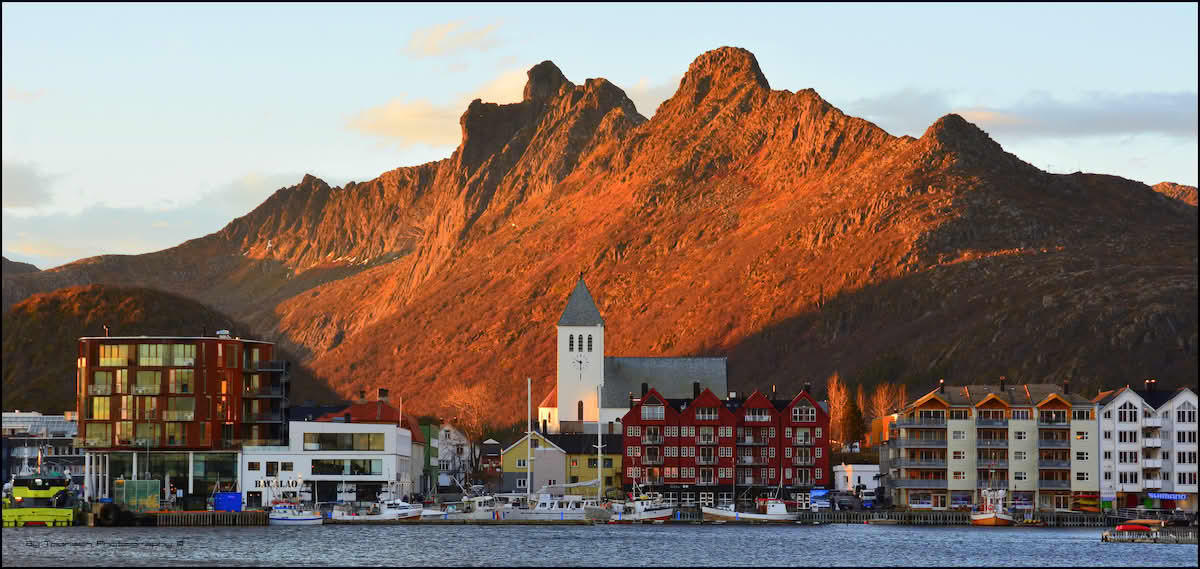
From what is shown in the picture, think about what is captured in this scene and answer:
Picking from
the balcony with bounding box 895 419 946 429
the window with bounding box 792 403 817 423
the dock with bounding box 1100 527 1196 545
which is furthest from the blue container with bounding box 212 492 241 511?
the dock with bounding box 1100 527 1196 545

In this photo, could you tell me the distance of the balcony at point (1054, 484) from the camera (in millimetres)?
179000

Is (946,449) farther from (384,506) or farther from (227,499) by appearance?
(227,499)

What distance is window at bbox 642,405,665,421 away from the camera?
19362 centimetres

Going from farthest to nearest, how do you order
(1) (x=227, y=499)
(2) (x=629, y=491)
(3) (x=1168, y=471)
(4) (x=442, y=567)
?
(2) (x=629, y=491)
(3) (x=1168, y=471)
(1) (x=227, y=499)
(4) (x=442, y=567)

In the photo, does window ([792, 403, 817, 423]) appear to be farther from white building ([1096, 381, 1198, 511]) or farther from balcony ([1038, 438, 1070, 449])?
white building ([1096, 381, 1198, 511])

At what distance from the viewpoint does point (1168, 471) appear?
586 feet

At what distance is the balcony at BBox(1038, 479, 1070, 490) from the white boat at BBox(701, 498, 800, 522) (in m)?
23.9

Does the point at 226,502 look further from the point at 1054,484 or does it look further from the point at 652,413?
the point at 1054,484

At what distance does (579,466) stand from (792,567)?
7521 centimetres

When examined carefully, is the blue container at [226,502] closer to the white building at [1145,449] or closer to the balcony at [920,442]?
the balcony at [920,442]

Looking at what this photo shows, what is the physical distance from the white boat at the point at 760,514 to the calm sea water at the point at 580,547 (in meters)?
4.44

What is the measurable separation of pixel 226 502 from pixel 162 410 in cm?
1275

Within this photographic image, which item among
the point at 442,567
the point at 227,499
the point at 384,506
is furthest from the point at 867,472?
the point at 442,567

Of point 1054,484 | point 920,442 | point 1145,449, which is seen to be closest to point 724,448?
point 920,442
